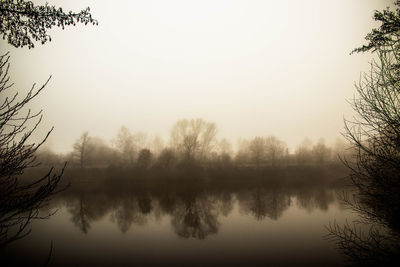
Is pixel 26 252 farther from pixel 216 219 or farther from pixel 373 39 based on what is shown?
pixel 373 39

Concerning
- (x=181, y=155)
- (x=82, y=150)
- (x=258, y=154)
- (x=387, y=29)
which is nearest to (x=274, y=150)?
(x=258, y=154)

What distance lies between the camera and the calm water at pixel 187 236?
9438 millimetres

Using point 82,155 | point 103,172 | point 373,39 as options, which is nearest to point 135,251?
point 373,39

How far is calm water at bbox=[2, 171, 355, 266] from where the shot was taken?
9.44m

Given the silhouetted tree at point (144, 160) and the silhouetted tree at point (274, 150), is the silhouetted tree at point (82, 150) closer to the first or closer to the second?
the silhouetted tree at point (144, 160)

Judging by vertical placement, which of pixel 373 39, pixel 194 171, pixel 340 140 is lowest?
pixel 194 171

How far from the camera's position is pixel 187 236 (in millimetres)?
12453

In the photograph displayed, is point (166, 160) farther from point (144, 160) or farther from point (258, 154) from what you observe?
point (258, 154)

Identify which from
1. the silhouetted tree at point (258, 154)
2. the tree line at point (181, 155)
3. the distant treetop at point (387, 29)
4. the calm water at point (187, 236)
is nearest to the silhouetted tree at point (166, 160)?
the tree line at point (181, 155)

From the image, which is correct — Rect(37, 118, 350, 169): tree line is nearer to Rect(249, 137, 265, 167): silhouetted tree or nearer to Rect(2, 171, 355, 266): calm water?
Rect(249, 137, 265, 167): silhouetted tree

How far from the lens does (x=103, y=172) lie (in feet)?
131

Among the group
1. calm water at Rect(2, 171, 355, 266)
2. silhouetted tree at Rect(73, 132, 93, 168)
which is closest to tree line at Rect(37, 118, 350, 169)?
silhouetted tree at Rect(73, 132, 93, 168)

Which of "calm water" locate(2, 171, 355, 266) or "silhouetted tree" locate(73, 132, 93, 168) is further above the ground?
"silhouetted tree" locate(73, 132, 93, 168)

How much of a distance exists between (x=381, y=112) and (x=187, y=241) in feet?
35.5
